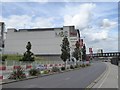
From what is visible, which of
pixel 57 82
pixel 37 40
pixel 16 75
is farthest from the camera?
pixel 37 40

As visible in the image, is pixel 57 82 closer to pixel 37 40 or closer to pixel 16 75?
pixel 16 75

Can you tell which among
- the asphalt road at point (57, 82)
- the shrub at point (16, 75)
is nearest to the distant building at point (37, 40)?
the asphalt road at point (57, 82)

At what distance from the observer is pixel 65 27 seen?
137750mm

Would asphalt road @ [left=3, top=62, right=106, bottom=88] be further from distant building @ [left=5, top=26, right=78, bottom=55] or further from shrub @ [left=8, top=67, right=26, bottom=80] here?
distant building @ [left=5, top=26, right=78, bottom=55]

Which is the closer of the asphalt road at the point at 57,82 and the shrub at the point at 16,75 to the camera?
the asphalt road at the point at 57,82

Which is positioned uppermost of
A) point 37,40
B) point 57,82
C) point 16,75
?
point 37,40

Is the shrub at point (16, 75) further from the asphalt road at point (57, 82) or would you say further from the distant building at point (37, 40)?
the distant building at point (37, 40)

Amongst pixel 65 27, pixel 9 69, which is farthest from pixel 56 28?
pixel 9 69

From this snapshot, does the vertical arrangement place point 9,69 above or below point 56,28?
below

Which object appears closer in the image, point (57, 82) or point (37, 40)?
point (57, 82)

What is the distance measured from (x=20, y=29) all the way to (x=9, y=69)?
4588 inches

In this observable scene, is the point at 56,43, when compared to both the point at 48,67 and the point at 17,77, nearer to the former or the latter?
the point at 48,67

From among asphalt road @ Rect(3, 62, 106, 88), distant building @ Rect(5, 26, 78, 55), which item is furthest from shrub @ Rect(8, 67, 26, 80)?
distant building @ Rect(5, 26, 78, 55)

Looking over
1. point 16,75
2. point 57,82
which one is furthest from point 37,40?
point 57,82
